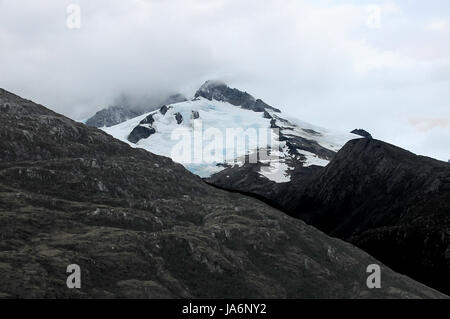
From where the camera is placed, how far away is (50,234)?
179 metres

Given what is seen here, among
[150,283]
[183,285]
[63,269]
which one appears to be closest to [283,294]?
[183,285]

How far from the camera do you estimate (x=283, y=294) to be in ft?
561

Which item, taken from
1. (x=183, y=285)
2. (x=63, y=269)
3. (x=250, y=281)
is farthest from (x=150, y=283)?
(x=250, y=281)
